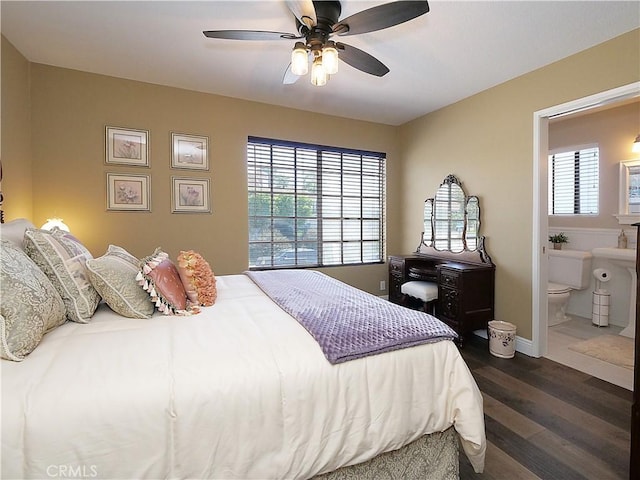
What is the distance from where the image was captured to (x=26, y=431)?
2.88 ft

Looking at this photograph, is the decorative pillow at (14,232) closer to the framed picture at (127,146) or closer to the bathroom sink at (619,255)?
the framed picture at (127,146)

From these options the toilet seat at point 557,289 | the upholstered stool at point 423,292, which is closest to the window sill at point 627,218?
the toilet seat at point 557,289

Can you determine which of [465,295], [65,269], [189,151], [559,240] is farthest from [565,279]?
[65,269]

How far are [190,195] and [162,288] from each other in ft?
6.65

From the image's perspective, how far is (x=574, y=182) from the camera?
14.2 ft

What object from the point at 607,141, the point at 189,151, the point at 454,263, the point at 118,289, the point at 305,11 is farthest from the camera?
the point at 607,141

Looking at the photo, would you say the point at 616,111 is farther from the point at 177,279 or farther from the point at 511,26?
the point at 177,279

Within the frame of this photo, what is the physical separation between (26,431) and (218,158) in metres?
3.07

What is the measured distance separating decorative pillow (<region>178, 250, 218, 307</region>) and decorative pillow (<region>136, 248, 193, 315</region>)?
46mm

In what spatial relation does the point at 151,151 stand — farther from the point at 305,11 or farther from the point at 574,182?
the point at 574,182

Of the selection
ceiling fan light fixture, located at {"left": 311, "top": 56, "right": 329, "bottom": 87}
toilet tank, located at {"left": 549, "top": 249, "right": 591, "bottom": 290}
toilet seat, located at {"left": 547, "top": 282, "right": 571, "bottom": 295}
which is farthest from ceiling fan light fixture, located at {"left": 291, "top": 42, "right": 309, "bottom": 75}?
toilet tank, located at {"left": 549, "top": 249, "right": 591, "bottom": 290}

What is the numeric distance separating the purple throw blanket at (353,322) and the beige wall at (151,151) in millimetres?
1766

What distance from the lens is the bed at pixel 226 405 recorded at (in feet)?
3.01

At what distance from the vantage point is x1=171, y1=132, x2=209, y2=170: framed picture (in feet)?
11.0
